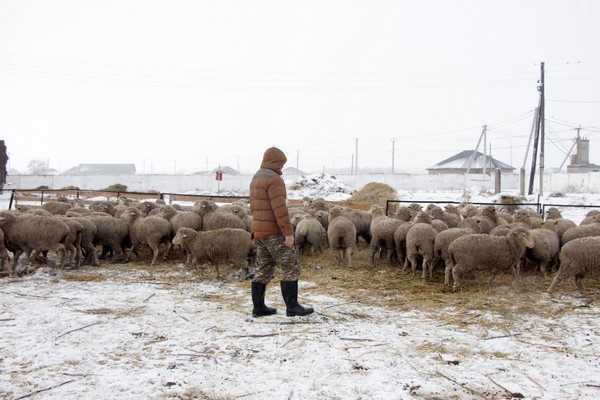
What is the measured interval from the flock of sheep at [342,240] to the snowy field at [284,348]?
78 centimetres

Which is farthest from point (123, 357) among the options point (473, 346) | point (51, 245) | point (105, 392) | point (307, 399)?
point (51, 245)

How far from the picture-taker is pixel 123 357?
186 inches

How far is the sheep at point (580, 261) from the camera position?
741 cm

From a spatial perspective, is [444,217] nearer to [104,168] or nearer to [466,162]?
[466,162]

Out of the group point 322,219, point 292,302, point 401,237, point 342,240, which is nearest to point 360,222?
point 322,219

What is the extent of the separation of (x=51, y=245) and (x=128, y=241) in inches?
93.4

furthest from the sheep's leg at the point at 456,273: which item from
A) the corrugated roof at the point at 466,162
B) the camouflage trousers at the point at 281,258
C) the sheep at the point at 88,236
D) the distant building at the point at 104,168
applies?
the distant building at the point at 104,168

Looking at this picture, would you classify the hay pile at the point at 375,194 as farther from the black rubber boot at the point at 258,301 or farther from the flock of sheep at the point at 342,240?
the black rubber boot at the point at 258,301

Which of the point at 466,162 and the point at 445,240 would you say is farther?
the point at 466,162

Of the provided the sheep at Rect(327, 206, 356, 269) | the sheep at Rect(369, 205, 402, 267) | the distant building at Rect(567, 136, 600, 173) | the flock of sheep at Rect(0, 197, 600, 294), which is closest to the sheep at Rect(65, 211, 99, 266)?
the flock of sheep at Rect(0, 197, 600, 294)

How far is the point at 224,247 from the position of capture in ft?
29.9

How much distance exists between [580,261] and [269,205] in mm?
5298

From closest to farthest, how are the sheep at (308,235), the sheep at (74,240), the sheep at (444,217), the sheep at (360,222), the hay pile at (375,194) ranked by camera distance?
the sheep at (74,240)
the sheep at (308,235)
the sheep at (444,217)
the sheep at (360,222)
the hay pile at (375,194)

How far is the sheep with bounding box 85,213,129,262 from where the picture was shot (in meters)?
10.7
